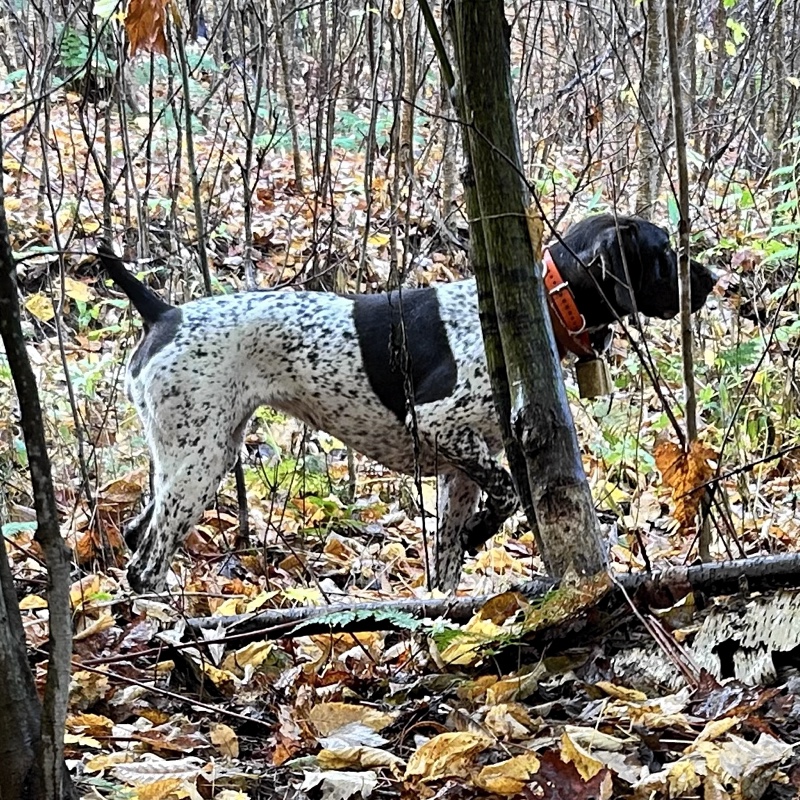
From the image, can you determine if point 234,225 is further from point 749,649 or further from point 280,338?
point 749,649

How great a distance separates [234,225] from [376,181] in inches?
54.3

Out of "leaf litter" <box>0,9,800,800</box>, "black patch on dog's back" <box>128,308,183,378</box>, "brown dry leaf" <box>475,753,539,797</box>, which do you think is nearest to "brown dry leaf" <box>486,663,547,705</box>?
"leaf litter" <box>0,9,800,800</box>

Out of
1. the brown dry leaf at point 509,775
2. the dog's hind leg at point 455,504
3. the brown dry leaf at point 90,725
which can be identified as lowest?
the dog's hind leg at point 455,504

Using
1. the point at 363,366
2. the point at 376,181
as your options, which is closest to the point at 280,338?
the point at 363,366

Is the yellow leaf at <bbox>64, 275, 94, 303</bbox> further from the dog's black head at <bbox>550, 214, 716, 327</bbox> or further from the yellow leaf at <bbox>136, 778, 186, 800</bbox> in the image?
the yellow leaf at <bbox>136, 778, 186, 800</bbox>

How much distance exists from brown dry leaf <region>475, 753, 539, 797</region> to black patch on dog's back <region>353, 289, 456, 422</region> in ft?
9.80

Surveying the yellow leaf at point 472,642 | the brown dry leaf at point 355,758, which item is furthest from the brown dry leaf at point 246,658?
the brown dry leaf at point 355,758

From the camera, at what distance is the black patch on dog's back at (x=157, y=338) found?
4.92 meters

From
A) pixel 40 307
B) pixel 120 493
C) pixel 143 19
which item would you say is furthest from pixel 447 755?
pixel 40 307

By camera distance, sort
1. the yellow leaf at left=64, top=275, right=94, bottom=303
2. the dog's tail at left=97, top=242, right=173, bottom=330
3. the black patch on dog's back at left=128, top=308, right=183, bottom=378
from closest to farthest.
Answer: the dog's tail at left=97, top=242, right=173, bottom=330 < the black patch on dog's back at left=128, top=308, right=183, bottom=378 < the yellow leaf at left=64, top=275, right=94, bottom=303

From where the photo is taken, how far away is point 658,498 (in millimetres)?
5945

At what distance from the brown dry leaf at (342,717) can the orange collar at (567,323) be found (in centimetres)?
229

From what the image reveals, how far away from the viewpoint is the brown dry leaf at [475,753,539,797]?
2.02m

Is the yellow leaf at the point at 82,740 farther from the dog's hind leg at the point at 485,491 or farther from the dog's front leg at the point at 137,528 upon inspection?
the dog's front leg at the point at 137,528
